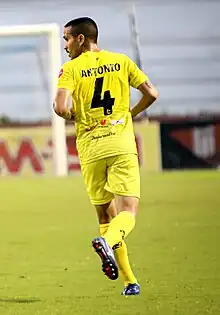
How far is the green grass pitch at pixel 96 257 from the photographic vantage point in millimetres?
6078

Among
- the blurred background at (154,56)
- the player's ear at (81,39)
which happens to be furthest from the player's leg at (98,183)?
the blurred background at (154,56)

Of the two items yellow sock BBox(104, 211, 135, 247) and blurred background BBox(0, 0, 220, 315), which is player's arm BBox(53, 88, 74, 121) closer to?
yellow sock BBox(104, 211, 135, 247)

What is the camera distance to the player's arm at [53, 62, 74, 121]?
5986mm

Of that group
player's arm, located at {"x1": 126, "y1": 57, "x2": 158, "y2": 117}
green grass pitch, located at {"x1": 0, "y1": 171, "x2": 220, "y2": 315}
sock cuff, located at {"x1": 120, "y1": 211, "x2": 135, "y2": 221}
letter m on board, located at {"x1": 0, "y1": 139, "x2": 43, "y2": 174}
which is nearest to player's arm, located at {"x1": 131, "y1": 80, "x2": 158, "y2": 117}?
player's arm, located at {"x1": 126, "y1": 57, "x2": 158, "y2": 117}

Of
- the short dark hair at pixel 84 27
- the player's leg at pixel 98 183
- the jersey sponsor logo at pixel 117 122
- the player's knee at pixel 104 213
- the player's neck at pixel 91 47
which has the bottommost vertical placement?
the player's knee at pixel 104 213

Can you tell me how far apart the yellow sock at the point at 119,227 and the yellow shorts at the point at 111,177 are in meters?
0.15

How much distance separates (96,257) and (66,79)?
10.0ft

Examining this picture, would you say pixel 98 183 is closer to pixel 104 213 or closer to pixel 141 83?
pixel 104 213

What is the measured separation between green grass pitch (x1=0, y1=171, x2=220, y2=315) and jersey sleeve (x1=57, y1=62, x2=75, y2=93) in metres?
1.32

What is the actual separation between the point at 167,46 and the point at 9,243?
691 inches

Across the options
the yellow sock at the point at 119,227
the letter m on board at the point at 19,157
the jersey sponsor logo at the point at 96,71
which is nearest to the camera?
the yellow sock at the point at 119,227

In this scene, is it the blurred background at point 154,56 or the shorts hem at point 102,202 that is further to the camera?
the blurred background at point 154,56

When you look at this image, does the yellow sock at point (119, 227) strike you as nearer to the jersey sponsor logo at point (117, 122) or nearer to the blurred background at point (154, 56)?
the jersey sponsor logo at point (117, 122)

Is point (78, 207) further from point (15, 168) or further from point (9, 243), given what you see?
point (15, 168)
